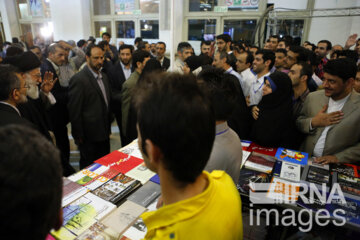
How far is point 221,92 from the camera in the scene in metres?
1.25

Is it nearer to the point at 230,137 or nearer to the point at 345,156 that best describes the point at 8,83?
the point at 230,137

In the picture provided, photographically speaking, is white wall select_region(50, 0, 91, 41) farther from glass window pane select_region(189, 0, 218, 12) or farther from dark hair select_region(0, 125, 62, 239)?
dark hair select_region(0, 125, 62, 239)

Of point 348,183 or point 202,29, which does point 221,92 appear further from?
point 202,29

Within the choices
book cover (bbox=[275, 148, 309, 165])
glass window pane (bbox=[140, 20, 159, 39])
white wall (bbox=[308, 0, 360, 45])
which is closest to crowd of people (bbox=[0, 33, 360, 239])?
book cover (bbox=[275, 148, 309, 165])

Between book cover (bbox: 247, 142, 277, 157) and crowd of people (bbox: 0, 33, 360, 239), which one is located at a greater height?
crowd of people (bbox: 0, 33, 360, 239)

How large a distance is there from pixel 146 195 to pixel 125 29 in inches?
339

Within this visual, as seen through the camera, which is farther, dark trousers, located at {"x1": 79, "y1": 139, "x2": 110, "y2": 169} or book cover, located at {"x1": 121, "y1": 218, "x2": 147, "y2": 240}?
dark trousers, located at {"x1": 79, "y1": 139, "x2": 110, "y2": 169}

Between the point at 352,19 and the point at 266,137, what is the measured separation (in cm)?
544

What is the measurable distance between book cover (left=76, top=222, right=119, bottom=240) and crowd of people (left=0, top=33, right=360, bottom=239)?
0.54m

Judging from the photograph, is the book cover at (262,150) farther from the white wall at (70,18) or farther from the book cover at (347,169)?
the white wall at (70,18)

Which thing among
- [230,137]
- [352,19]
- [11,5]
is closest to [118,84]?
[230,137]

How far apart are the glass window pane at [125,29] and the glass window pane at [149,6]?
0.67 m

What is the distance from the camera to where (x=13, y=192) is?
1.39 feet

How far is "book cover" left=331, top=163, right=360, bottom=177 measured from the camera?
5.78ft
